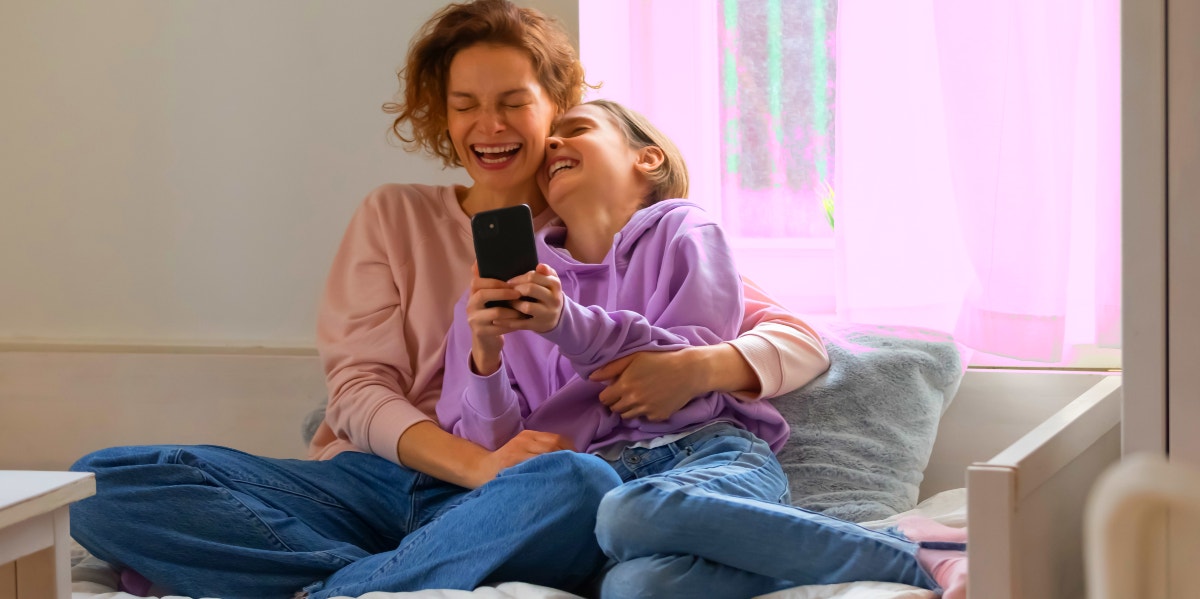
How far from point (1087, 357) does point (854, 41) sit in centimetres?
58

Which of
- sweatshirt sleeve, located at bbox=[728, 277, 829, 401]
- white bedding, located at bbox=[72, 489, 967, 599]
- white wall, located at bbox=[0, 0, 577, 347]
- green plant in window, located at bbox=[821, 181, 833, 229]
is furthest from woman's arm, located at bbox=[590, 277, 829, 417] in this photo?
white wall, located at bbox=[0, 0, 577, 347]

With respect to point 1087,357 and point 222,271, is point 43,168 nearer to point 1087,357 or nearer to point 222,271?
point 222,271

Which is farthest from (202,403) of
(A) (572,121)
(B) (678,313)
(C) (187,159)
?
(B) (678,313)

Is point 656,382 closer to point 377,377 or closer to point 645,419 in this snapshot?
point 645,419

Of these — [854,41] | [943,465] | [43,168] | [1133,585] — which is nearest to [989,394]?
[943,465]

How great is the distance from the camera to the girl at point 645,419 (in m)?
1.10

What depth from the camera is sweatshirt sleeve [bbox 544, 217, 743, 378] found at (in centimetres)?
129

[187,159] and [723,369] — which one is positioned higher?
[187,159]

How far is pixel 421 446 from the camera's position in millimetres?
1415

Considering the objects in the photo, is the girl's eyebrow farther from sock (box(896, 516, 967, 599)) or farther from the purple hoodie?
sock (box(896, 516, 967, 599))

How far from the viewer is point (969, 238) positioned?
1.65m

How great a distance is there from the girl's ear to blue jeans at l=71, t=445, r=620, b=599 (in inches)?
18.7

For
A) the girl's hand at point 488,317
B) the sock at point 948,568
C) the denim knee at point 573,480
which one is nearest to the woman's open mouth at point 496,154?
the girl's hand at point 488,317

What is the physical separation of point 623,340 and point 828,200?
2.75 ft
